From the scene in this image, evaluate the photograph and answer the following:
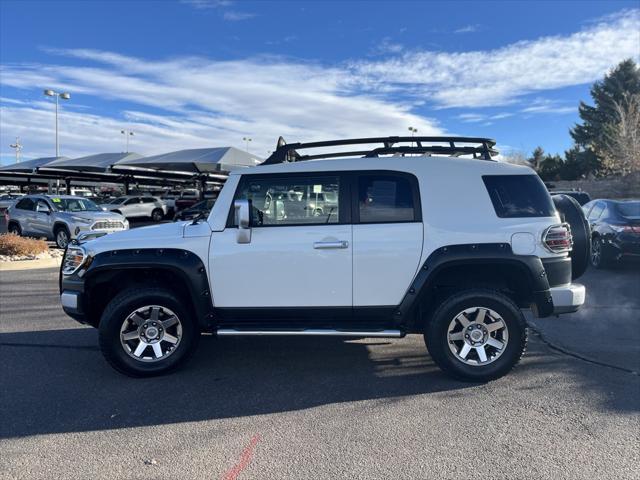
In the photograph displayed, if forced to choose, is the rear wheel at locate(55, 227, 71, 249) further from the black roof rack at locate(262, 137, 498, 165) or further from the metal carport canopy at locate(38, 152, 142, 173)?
the black roof rack at locate(262, 137, 498, 165)

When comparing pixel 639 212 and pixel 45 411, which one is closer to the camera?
pixel 45 411

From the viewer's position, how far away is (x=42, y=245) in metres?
13.0

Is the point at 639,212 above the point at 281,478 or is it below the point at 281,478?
above

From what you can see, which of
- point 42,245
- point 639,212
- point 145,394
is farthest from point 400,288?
point 42,245

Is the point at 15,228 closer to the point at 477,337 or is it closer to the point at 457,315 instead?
the point at 457,315

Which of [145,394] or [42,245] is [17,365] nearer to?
[145,394]

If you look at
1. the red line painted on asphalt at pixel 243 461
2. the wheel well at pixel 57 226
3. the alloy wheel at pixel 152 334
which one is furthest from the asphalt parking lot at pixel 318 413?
the wheel well at pixel 57 226

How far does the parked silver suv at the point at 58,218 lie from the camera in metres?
15.3

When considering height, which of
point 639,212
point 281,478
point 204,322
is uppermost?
point 639,212

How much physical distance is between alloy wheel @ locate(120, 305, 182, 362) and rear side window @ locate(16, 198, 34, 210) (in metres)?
14.3

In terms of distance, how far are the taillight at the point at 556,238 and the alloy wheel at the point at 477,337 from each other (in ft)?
2.60

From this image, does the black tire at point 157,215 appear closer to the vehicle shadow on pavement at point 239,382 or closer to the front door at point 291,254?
the vehicle shadow on pavement at point 239,382

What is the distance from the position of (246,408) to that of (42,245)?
456 inches

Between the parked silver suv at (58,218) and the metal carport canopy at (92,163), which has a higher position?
the metal carport canopy at (92,163)
